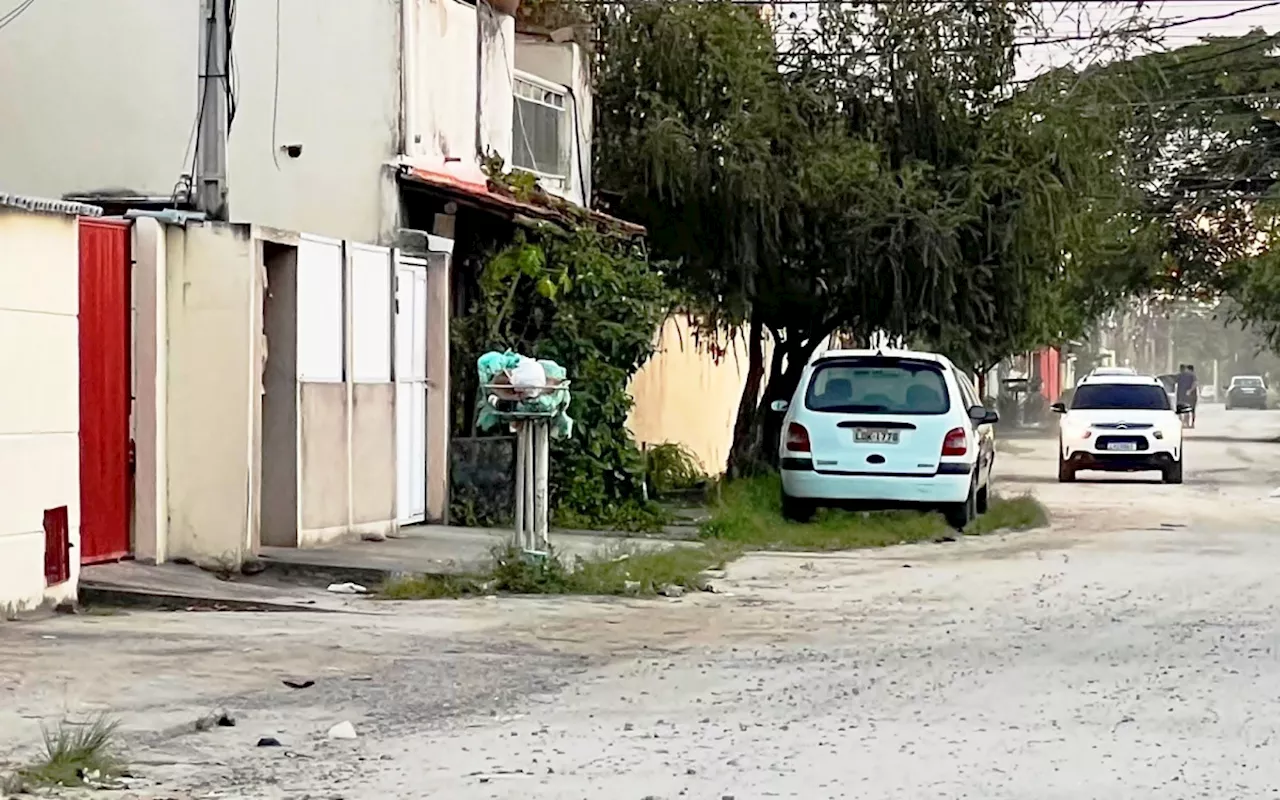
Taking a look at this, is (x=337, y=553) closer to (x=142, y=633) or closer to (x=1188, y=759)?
(x=142, y=633)

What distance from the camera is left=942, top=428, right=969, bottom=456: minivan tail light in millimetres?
18672

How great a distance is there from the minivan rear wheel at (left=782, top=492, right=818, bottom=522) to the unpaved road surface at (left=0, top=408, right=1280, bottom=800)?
368 centimetres

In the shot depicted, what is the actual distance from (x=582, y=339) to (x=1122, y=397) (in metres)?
15.0

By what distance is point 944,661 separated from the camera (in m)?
10.9

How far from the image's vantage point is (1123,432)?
3003cm

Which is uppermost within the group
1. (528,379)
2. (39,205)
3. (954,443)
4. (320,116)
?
(320,116)

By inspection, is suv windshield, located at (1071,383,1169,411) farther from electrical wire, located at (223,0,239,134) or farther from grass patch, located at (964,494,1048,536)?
electrical wire, located at (223,0,239,134)

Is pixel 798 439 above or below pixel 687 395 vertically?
below

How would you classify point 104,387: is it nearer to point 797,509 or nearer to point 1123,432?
point 797,509

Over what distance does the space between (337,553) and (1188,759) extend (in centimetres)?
785

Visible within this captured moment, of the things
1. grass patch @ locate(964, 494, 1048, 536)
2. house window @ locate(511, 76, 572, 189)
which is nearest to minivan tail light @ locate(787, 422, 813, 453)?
grass patch @ locate(964, 494, 1048, 536)

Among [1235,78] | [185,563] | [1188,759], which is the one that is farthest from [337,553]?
[1235,78]

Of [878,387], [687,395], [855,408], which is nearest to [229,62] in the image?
[855,408]

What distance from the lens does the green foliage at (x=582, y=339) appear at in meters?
18.2
